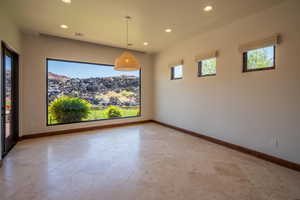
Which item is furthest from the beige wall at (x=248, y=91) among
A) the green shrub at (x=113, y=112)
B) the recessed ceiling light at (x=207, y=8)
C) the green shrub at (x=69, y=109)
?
the green shrub at (x=69, y=109)

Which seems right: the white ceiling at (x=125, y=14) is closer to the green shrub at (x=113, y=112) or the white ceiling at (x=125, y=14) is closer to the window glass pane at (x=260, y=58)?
the window glass pane at (x=260, y=58)

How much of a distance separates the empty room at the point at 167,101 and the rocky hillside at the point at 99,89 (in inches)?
1.5

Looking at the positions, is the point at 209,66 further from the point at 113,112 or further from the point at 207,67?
the point at 113,112

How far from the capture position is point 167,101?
579cm

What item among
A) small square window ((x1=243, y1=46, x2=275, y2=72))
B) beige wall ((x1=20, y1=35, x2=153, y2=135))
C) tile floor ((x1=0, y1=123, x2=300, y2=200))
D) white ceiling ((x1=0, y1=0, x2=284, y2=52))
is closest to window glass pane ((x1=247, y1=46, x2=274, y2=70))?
small square window ((x1=243, y1=46, x2=275, y2=72))

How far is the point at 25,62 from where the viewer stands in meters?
4.24

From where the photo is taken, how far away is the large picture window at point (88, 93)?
480 centimetres

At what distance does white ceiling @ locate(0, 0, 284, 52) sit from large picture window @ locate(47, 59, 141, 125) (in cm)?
122

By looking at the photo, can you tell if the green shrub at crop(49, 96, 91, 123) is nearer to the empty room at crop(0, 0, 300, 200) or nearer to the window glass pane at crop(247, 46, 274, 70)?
the empty room at crop(0, 0, 300, 200)

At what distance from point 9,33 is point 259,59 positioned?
542 centimetres

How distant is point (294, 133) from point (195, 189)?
2.11m

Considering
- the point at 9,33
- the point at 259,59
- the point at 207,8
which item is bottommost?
the point at 259,59

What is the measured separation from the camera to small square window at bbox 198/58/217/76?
406 cm

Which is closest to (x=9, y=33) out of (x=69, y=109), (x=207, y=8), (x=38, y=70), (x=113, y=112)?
(x=38, y=70)
